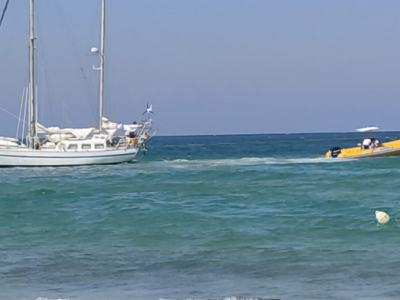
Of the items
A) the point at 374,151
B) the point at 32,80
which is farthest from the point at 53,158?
the point at 374,151

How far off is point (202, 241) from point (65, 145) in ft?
110

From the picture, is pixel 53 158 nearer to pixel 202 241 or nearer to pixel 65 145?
pixel 65 145

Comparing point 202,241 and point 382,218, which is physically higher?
point 382,218

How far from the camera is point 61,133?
48625mm

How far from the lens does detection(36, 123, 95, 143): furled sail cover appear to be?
1900 inches

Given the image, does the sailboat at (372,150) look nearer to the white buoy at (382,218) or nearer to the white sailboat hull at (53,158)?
the white sailboat hull at (53,158)

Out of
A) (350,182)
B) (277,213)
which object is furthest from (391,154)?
(277,213)

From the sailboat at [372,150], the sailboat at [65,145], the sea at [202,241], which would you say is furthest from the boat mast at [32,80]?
the sailboat at [372,150]

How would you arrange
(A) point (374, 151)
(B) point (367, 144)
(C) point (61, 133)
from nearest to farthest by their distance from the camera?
(C) point (61, 133)
(A) point (374, 151)
(B) point (367, 144)

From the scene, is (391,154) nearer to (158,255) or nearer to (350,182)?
(350,182)

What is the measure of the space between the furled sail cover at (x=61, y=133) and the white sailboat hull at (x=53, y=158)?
1599 millimetres

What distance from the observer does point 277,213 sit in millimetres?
21422

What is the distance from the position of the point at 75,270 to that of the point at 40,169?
33.7m

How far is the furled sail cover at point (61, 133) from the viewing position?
48250mm
